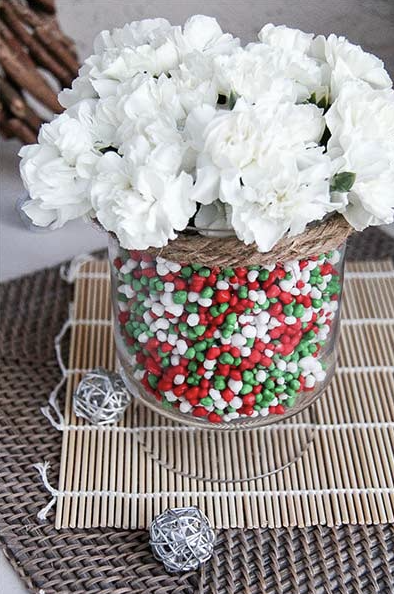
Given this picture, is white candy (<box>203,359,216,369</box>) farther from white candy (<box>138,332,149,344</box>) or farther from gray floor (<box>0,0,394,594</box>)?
gray floor (<box>0,0,394,594</box>)

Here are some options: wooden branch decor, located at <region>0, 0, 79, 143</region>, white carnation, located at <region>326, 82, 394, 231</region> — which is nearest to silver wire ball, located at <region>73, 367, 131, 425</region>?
white carnation, located at <region>326, 82, 394, 231</region>

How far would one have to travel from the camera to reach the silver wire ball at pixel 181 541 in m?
0.79

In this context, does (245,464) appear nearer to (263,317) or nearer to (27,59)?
(263,317)

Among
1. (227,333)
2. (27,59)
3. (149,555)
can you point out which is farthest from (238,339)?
(27,59)

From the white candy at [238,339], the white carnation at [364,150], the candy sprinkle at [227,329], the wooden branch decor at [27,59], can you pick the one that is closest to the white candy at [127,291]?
the candy sprinkle at [227,329]

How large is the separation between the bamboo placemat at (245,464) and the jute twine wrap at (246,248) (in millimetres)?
262

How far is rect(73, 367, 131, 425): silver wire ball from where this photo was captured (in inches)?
36.6

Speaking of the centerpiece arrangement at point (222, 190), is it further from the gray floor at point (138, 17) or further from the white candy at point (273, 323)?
the gray floor at point (138, 17)

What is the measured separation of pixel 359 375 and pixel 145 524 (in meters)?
0.31

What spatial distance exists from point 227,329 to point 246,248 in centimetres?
10

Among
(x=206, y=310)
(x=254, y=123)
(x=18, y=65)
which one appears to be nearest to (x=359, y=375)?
(x=206, y=310)

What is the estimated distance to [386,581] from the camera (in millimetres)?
808

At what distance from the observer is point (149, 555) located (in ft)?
2.70

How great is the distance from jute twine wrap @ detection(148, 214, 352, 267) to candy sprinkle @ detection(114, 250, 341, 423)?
35 mm
